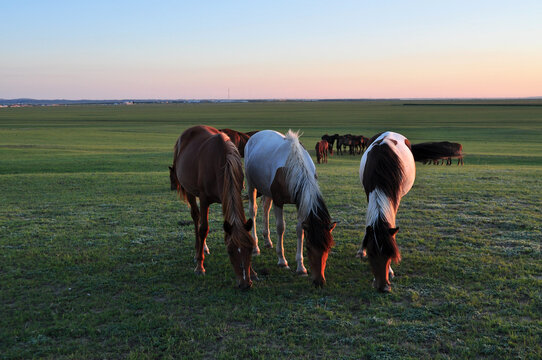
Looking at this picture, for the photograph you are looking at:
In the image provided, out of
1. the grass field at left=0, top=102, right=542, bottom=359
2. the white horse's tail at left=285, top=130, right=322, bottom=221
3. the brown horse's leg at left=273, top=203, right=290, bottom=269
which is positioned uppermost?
the white horse's tail at left=285, top=130, right=322, bottom=221

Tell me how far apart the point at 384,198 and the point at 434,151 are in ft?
8.18

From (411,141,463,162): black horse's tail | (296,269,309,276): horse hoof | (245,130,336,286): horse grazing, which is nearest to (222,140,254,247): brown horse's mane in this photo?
(245,130,336,286): horse grazing

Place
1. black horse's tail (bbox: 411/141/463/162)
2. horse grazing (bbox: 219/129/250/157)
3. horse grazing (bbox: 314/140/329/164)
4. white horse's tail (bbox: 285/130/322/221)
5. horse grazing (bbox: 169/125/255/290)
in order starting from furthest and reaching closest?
horse grazing (bbox: 314/140/329/164)
horse grazing (bbox: 219/129/250/157)
black horse's tail (bbox: 411/141/463/162)
white horse's tail (bbox: 285/130/322/221)
horse grazing (bbox: 169/125/255/290)

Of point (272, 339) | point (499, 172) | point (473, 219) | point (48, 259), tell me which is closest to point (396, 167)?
point (272, 339)

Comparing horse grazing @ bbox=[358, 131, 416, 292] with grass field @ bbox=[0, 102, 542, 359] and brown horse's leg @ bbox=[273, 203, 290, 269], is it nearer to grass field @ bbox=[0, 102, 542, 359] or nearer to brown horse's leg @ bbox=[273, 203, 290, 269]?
grass field @ bbox=[0, 102, 542, 359]

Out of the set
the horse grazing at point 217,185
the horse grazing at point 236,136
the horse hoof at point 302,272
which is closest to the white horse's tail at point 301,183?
the horse grazing at point 217,185

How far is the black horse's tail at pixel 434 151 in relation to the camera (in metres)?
7.34

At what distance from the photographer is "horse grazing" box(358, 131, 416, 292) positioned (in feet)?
17.3

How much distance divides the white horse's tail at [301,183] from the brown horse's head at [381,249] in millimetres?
819

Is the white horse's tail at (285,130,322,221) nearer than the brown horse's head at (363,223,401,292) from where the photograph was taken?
No

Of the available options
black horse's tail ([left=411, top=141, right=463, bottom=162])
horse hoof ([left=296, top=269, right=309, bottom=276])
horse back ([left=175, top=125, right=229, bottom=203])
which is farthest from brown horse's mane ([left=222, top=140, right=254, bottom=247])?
black horse's tail ([left=411, top=141, right=463, bottom=162])

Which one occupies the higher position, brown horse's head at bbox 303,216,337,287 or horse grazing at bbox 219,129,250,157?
horse grazing at bbox 219,129,250,157

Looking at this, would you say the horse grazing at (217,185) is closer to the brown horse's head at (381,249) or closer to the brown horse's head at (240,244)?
the brown horse's head at (240,244)

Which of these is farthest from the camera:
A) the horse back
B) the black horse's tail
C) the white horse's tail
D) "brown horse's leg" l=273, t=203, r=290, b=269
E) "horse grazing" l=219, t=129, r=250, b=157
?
"horse grazing" l=219, t=129, r=250, b=157
